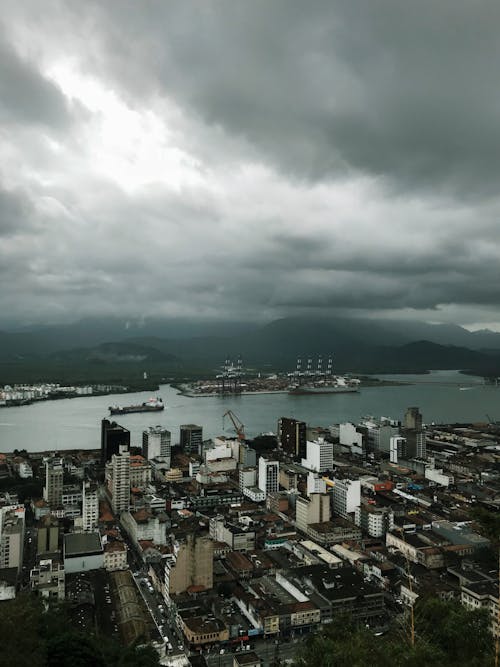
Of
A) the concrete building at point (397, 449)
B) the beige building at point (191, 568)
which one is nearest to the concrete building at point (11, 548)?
the beige building at point (191, 568)

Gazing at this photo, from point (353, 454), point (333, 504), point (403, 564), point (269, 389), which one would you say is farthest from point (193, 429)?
point (269, 389)

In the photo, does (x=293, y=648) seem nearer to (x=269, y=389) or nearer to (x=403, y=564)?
(x=403, y=564)

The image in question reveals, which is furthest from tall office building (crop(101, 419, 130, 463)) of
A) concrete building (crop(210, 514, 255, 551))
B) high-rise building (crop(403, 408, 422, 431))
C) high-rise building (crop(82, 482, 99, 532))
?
high-rise building (crop(403, 408, 422, 431))

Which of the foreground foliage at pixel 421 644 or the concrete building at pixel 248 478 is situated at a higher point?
the foreground foliage at pixel 421 644

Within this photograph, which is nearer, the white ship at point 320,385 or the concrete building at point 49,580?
the concrete building at point 49,580

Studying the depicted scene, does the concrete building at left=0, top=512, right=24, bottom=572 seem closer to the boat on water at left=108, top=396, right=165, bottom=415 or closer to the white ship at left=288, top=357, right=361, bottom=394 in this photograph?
the boat on water at left=108, top=396, right=165, bottom=415

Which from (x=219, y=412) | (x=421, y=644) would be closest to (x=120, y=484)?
(x=421, y=644)

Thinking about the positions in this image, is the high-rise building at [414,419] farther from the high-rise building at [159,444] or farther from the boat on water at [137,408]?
the boat on water at [137,408]
